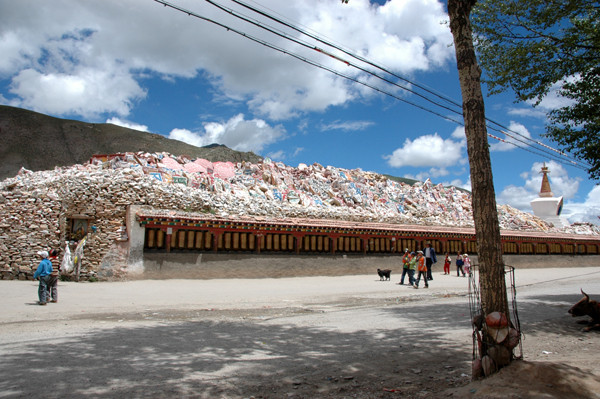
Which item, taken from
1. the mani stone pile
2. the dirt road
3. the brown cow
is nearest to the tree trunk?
the dirt road

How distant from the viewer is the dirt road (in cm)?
463

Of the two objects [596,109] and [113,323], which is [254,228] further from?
[596,109]

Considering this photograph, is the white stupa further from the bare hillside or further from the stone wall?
the bare hillside

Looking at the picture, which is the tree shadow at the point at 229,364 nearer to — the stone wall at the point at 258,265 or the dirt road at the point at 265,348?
the dirt road at the point at 265,348

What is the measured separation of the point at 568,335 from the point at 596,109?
20.7 ft

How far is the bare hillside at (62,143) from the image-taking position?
55.4 meters

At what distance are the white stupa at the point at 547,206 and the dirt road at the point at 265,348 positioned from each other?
3816cm

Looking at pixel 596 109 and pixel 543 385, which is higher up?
pixel 596 109

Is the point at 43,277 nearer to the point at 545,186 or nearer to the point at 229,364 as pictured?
the point at 229,364

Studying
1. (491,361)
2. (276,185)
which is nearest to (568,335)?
(491,361)

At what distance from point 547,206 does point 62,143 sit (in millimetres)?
67937

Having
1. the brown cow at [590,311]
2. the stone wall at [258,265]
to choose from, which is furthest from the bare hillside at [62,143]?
the brown cow at [590,311]

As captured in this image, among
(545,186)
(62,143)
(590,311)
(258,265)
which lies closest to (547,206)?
(545,186)

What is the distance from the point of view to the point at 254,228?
19.0m
